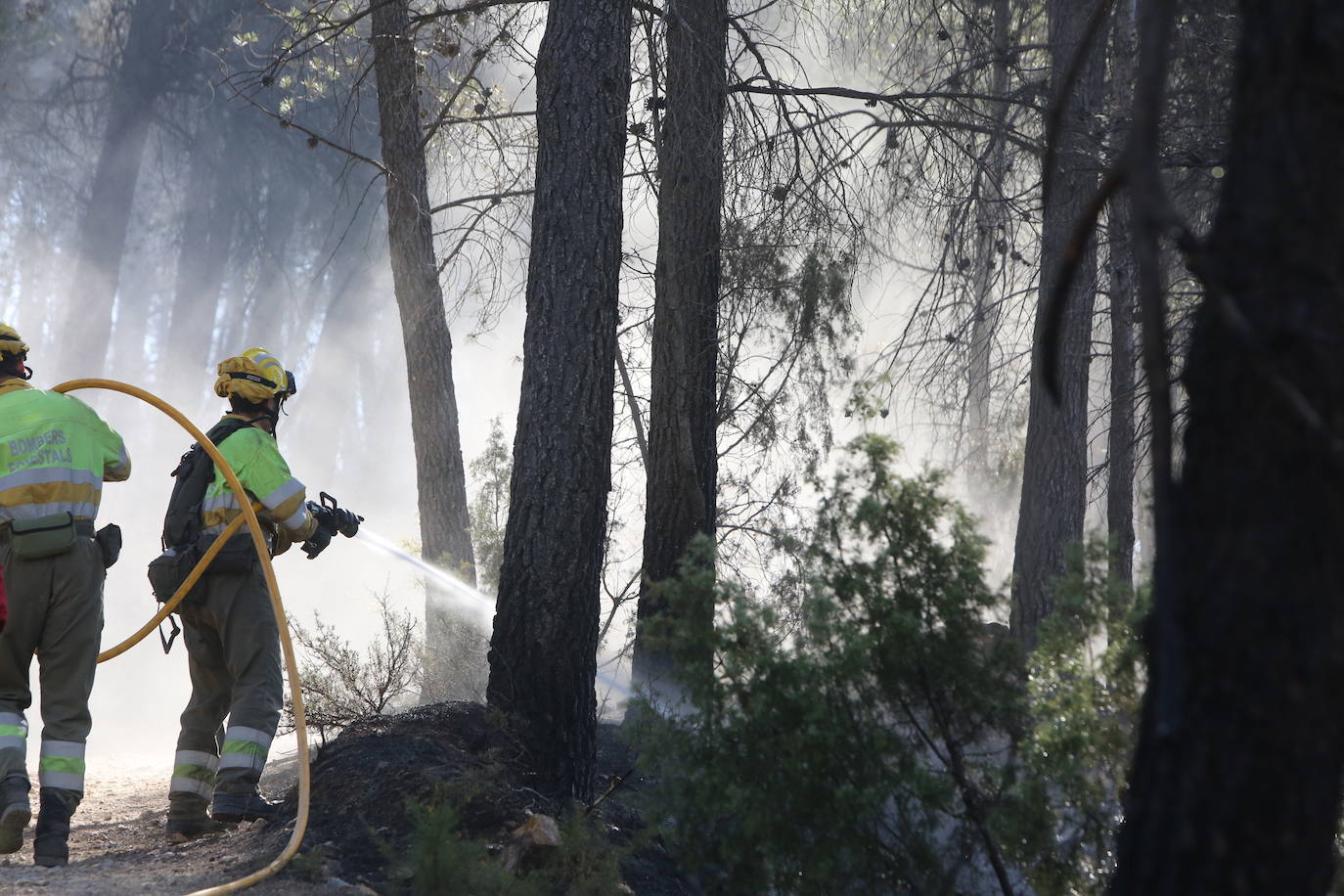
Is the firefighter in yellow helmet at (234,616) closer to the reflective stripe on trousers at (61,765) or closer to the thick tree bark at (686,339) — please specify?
the reflective stripe on trousers at (61,765)

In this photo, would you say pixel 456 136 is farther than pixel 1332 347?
Yes

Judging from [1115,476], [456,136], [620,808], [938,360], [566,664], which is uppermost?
[456,136]

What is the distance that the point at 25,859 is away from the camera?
4.76m

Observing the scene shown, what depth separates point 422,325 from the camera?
9320 millimetres

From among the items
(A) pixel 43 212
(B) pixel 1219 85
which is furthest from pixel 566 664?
(A) pixel 43 212

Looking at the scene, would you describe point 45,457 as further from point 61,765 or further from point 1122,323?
point 1122,323

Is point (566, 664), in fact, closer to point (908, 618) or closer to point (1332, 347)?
point (908, 618)

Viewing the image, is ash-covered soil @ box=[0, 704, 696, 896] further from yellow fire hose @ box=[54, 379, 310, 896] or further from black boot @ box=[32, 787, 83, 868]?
yellow fire hose @ box=[54, 379, 310, 896]

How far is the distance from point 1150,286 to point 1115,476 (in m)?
9.14

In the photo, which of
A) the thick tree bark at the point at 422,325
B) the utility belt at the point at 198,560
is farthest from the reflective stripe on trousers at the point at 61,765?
the thick tree bark at the point at 422,325

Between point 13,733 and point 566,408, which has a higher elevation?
point 566,408

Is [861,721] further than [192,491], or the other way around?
[192,491]

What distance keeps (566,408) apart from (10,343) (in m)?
2.43

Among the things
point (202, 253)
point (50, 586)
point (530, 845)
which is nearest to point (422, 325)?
point (50, 586)
